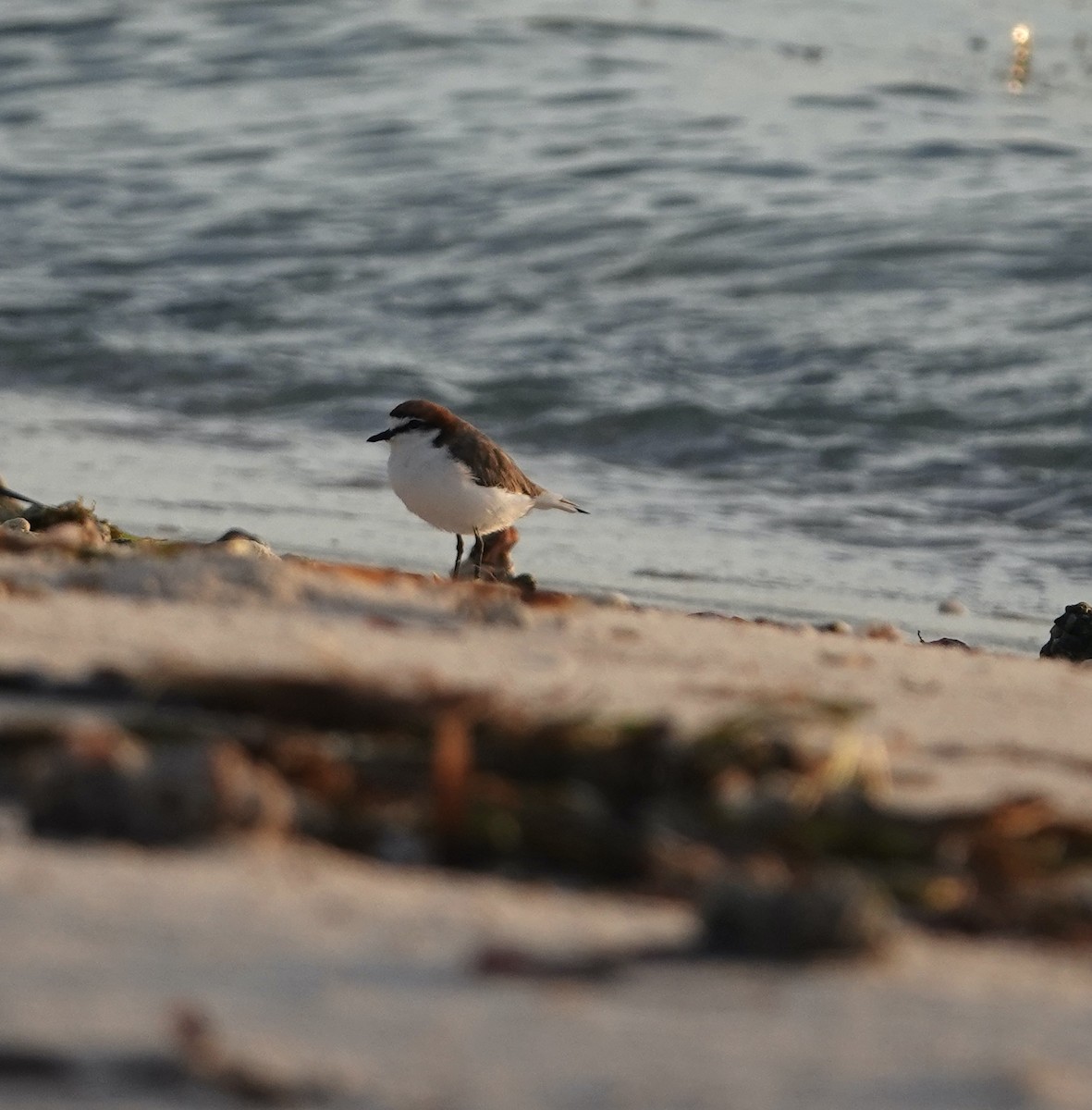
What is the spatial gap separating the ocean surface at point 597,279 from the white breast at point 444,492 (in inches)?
18.4

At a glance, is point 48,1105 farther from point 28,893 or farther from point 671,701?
point 671,701

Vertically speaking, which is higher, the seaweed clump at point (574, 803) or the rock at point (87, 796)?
the rock at point (87, 796)

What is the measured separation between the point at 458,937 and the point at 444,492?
428 centimetres

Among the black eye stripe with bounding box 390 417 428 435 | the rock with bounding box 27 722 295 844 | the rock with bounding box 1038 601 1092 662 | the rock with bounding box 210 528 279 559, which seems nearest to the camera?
the rock with bounding box 27 722 295 844

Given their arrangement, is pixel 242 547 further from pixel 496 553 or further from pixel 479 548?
pixel 496 553

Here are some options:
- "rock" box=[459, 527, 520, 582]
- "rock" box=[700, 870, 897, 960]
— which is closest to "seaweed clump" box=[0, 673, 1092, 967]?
"rock" box=[700, 870, 897, 960]

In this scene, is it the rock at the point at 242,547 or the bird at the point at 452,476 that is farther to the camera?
the bird at the point at 452,476

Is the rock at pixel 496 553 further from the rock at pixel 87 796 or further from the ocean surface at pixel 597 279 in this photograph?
the rock at pixel 87 796

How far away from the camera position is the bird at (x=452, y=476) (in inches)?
239

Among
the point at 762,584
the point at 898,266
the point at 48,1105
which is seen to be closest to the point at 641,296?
Answer: the point at 898,266

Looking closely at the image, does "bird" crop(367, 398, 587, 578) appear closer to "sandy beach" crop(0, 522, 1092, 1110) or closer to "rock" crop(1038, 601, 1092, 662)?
"rock" crop(1038, 601, 1092, 662)

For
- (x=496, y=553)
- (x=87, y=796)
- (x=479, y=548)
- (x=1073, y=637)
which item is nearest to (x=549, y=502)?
(x=496, y=553)

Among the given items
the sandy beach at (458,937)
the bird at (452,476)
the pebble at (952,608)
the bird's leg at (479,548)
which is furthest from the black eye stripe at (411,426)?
the sandy beach at (458,937)

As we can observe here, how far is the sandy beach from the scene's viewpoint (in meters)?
1.51
